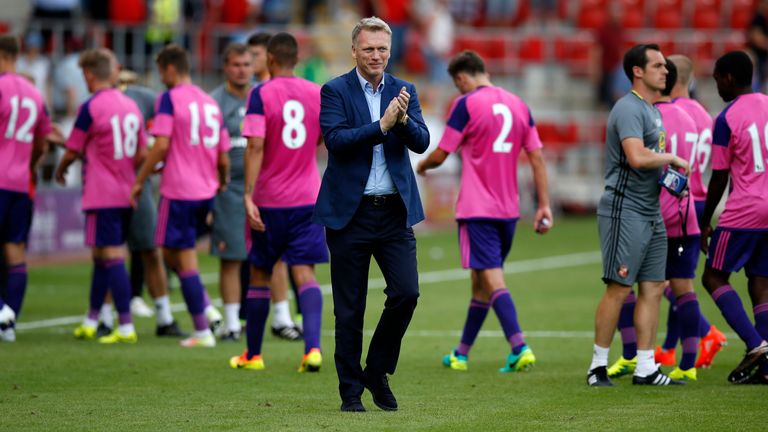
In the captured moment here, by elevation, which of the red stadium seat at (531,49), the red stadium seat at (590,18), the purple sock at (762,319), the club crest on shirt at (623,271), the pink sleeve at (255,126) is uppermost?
the red stadium seat at (590,18)

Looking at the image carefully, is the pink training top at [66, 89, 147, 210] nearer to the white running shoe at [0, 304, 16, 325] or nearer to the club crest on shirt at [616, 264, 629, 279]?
the white running shoe at [0, 304, 16, 325]

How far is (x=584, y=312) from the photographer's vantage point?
46.9 feet

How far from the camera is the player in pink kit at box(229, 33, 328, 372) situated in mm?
10211

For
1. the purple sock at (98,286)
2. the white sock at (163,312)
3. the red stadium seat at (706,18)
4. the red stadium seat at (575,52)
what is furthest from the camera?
the red stadium seat at (706,18)

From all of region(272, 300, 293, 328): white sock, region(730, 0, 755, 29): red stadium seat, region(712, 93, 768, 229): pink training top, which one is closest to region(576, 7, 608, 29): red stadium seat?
region(730, 0, 755, 29): red stadium seat

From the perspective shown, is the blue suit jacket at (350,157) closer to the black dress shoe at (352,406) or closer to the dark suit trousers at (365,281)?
the dark suit trousers at (365,281)

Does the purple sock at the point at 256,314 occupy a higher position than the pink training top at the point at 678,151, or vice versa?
the pink training top at the point at 678,151

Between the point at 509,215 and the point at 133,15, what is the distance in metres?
13.2

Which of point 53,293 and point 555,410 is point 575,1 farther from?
point 555,410

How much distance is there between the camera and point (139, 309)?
1423 cm

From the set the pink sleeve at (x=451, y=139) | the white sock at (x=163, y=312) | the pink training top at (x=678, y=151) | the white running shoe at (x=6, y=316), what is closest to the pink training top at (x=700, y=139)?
the pink training top at (x=678, y=151)

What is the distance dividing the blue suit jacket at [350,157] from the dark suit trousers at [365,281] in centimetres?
9

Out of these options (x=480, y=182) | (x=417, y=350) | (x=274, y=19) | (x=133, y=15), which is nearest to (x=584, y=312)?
(x=417, y=350)

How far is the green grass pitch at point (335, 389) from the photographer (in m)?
7.84
